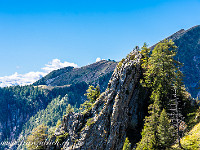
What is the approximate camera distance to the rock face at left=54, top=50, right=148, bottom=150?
49.0 metres

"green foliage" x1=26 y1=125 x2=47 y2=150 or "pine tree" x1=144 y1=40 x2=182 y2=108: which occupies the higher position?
"pine tree" x1=144 y1=40 x2=182 y2=108

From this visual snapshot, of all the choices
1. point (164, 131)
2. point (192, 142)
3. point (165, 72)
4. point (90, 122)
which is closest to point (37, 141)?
point (90, 122)

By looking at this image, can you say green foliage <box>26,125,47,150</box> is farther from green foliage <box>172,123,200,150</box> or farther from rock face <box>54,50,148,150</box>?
green foliage <box>172,123,200,150</box>

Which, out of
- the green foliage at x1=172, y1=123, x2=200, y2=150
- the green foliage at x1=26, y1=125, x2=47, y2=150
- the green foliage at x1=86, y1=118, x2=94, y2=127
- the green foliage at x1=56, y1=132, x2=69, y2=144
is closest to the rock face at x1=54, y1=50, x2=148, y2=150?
the green foliage at x1=86, y1=118, x2=94, y2=127

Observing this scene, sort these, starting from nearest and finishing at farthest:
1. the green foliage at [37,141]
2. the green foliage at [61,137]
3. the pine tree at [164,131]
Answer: the pine tree at [164,131], the green foliage at [37,141], the green foliage at [61,137]

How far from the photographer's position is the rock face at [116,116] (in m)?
49.0

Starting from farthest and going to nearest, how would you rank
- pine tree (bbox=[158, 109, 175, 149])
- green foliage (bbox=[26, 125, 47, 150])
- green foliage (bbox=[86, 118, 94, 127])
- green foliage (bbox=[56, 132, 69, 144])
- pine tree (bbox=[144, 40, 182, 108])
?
green foliage (bbox=[56, 132, 69, 144])
green foliage (bbox=[26, 125, 47, 150])
green foliage (bbox=[86, 118, 94, 127])
pine tree (bbox=[144, 40, 182, 108])
pine tree (bbox=[158, 109, 175, 149])

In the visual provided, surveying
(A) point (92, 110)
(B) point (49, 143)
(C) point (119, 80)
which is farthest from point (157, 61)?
(B) point (49, 143)

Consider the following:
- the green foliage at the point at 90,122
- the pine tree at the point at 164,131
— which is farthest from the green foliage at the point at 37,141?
the pine tree at the point at 164,131

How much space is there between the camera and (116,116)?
5041 cm

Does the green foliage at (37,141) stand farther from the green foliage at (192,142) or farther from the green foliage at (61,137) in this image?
the green foliage at (192,142)

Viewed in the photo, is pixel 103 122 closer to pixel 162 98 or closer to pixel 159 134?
pixel 162 98

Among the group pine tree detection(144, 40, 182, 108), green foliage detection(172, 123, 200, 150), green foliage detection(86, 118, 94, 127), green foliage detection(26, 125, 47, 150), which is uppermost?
pine tree detection(144, 40, 182, 108)

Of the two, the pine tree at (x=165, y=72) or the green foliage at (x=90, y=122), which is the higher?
the pine tree at (x=165, y=72)
